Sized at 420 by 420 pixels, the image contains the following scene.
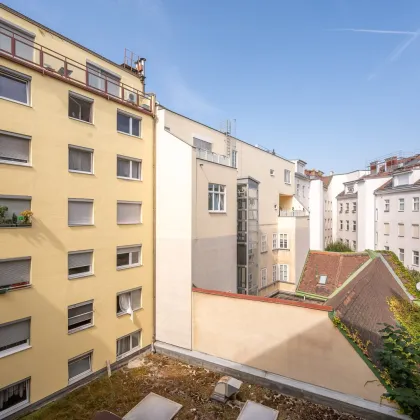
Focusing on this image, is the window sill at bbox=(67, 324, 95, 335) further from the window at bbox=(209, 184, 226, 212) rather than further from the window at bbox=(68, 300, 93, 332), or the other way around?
the window at bbox=(209, 184, 226, 212)

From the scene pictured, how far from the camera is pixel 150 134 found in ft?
50.0

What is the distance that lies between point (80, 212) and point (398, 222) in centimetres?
3675

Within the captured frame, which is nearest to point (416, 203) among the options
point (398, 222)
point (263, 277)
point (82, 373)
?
point (398, 222)

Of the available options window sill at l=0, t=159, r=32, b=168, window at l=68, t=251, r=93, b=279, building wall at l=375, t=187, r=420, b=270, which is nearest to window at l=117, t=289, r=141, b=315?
window at l=68, t=251, r=93, b=279

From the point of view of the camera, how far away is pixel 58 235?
11383mm

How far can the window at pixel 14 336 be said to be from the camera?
9.94 metres

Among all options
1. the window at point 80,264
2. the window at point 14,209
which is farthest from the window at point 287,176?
the window at point 14,209

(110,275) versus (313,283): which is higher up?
(110,275)

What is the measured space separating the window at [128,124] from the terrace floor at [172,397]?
1176 centimetres

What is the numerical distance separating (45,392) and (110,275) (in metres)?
4.97

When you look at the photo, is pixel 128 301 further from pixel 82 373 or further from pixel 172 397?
pixel 172 397

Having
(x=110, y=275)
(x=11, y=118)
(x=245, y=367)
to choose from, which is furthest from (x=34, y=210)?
(x=245, y=367)

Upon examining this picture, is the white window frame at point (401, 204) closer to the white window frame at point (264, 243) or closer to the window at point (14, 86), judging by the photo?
the white window frame at point (264, 243)

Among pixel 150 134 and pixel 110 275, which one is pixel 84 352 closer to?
pixel 110 275
